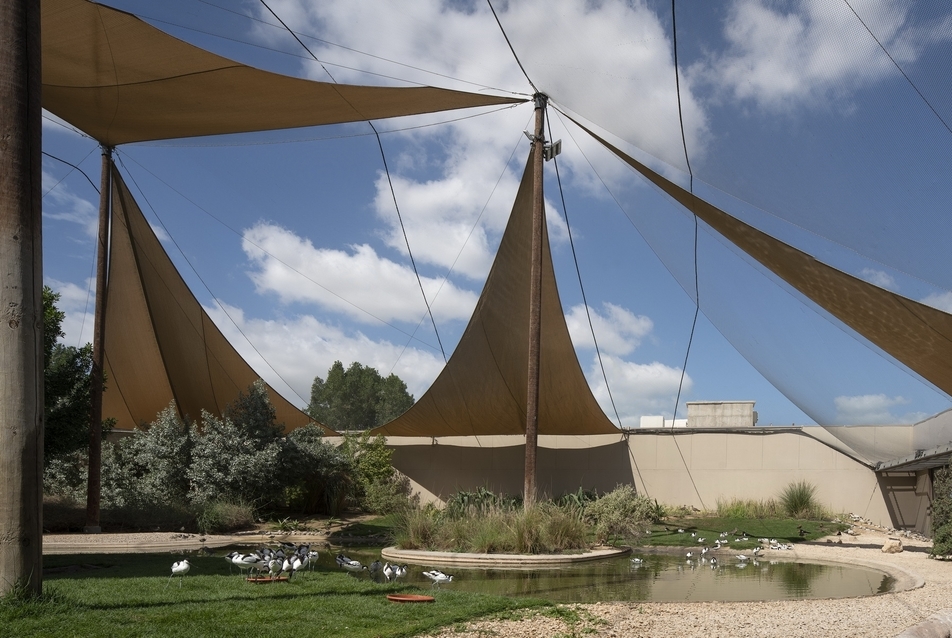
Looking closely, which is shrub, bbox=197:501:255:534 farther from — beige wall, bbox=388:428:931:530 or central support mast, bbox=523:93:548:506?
beige wall, bbox=388:428:931:530

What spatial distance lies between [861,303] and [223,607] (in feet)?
16.6

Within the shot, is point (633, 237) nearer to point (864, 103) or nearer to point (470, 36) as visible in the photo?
point (470, 36)

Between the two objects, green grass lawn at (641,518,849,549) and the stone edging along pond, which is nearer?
the stone edging along pond

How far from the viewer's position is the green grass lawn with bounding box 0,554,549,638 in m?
3.99

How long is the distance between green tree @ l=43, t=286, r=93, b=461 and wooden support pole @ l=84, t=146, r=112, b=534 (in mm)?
266

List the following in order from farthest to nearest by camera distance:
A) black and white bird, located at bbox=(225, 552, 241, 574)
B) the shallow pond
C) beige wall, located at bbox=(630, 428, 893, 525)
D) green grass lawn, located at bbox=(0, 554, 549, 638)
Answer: beige wall, located at bbox=(630, 428, 893, 525) → the shallow pond → black and white bird, located at bbox=(225, 552, 241, 574) → green grass lawn, located at bbox=(0, 554, 549, 638)

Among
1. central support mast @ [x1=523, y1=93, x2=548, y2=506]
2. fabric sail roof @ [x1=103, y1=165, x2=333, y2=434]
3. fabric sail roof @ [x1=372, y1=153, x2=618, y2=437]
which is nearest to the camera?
central support mast @ [x1=523, y1=93, x2=548, y2=506]

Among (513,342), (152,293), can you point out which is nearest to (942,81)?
(513,342)

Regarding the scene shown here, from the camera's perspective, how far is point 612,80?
21.2 ft

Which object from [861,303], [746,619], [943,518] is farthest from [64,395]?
[943,518]

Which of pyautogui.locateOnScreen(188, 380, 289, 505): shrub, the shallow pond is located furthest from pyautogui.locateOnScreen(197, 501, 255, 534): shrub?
the shallow pond

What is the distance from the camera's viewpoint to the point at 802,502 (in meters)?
14.7

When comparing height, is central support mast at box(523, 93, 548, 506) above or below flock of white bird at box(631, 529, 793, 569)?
above

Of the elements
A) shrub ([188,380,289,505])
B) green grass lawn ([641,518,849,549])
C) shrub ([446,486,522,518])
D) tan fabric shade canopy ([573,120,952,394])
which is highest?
tan fabric shade canopy ([573,120,952,394])
